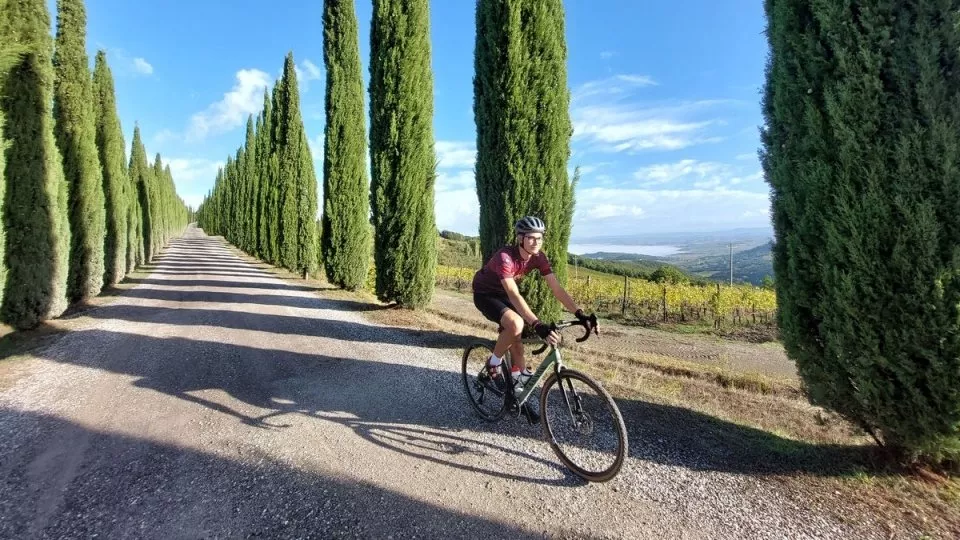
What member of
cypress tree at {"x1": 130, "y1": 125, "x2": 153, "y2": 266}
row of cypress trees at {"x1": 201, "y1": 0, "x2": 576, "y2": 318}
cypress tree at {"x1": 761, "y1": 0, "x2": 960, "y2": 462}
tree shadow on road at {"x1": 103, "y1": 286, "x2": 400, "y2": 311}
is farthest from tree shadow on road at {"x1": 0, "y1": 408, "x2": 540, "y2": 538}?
cypress tree at {"x1": 130, "y1": 125, "x2": 153, "y2": 266}

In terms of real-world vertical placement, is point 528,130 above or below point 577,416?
above

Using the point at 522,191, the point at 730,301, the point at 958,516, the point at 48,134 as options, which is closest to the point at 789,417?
the point at 958,516

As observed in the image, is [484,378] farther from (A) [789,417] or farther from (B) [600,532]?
(A) [789,417]

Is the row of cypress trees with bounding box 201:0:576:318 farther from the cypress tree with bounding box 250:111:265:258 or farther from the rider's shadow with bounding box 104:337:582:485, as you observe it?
the cypress tree with bounding box 250:111:265:258

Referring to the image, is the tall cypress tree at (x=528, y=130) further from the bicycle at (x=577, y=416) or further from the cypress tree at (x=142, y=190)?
the cypress tree at (x=142, y=190)

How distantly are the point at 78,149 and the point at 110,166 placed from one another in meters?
4.60

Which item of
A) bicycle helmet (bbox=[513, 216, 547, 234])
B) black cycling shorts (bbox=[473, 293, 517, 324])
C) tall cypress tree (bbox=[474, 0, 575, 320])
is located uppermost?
tall cypress tree (bbox=[474, 0, 575, 320])

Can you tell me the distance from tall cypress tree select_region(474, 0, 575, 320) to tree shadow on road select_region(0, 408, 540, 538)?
4432 millimetres

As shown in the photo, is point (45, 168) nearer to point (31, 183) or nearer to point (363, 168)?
point (31, 183)

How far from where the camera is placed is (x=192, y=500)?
112 inches

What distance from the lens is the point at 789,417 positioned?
4641 millimetres

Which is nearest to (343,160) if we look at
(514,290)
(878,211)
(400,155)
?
(400,155)

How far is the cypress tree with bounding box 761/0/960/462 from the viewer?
2723 millimetres

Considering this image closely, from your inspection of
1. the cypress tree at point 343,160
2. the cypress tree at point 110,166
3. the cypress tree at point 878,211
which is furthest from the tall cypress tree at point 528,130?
the cypress tree at point 110,166
